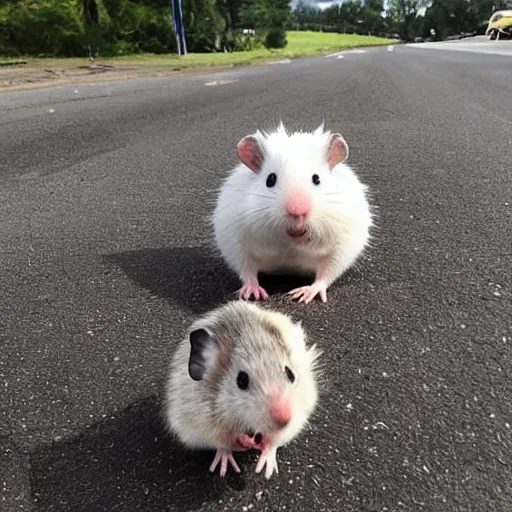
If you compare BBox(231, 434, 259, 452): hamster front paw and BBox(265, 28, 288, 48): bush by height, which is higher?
BBox(231, 434, 259, 452): hamster front paw

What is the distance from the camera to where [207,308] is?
11.1 ft

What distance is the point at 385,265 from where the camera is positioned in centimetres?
383

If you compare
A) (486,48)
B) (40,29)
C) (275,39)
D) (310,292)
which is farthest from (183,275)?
(275,39)

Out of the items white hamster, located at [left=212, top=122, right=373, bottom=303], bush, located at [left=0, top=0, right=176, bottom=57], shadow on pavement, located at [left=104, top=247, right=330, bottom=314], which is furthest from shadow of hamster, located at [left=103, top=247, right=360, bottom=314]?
bush, located at [left=0, top=0, right=176, bottom=57]

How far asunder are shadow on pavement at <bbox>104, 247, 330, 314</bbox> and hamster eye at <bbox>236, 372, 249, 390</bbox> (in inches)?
45.7

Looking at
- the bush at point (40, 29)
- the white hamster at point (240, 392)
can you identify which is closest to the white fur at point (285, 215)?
the white hamster at point (240, 392)

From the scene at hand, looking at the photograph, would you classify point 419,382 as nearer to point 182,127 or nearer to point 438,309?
point 438,309

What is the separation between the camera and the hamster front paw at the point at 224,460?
218cm

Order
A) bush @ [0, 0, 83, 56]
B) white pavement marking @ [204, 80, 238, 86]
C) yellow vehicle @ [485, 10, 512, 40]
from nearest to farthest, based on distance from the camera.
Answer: white pavement marking @ [204, 80, 238, 86]
bush @ [0, 0, 83, 56]
yellow vehicle @ [485, 10, 512, 40]

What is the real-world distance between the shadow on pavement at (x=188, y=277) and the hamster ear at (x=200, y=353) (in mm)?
1073

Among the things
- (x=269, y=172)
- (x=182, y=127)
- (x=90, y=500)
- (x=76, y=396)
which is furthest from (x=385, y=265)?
(x=182, y=127)

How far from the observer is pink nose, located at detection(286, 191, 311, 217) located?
123 inches

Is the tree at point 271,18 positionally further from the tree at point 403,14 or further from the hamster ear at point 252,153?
the tree at point 403,14

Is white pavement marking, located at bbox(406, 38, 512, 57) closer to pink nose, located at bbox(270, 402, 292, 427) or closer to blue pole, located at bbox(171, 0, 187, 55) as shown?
blue pole, located at bbox(171, 0, 187, 55)
